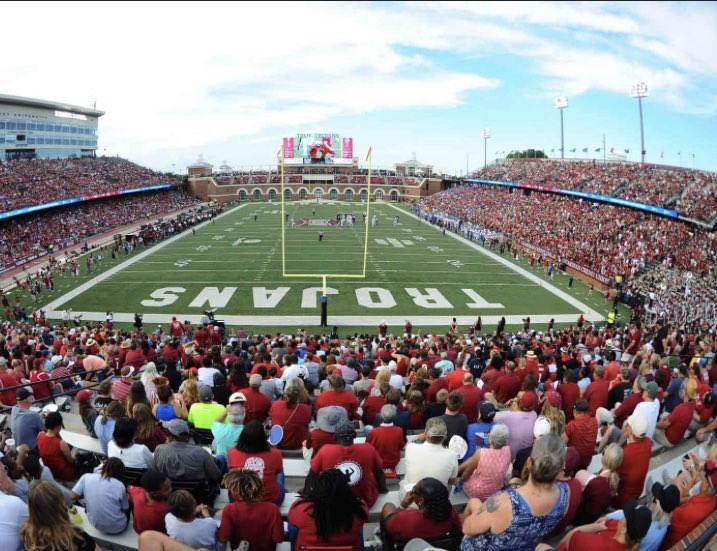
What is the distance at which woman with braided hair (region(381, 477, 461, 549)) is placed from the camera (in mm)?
3400

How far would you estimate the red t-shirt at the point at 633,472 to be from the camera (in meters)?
4.51

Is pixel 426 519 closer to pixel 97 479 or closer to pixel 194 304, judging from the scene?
pixel 97 479

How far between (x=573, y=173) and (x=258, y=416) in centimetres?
5333

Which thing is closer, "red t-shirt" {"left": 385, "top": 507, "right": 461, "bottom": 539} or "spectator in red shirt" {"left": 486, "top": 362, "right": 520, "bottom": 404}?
"red t-shirt" {"left": 385, "top": 507, "right": 461, "bottom": 539}

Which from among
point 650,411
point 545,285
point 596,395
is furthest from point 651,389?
point 545,285

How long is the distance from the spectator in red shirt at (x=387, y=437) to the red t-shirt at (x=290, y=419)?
38.6 inches

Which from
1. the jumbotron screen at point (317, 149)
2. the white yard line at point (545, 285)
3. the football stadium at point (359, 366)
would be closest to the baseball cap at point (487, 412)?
the football stadium at point (359, 366)

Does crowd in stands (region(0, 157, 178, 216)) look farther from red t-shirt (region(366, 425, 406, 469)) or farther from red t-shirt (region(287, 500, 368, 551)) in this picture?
red t-shirt (region(287, 500, 368, 551))

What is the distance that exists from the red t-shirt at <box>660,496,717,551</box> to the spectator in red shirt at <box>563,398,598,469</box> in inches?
58.0

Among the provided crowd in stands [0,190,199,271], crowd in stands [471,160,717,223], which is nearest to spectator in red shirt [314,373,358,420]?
crowd in stands [0,190,199,271]

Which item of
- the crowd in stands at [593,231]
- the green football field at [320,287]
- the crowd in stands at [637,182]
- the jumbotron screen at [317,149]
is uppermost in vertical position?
the jumbotron screen at [317,149]

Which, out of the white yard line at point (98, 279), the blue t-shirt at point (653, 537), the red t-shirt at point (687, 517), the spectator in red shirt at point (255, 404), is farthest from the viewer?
the white yard line at point (98, 279)

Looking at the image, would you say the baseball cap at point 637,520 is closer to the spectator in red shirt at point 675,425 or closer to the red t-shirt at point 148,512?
the red t-shirt at point 148,512

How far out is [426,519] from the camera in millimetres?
3461
